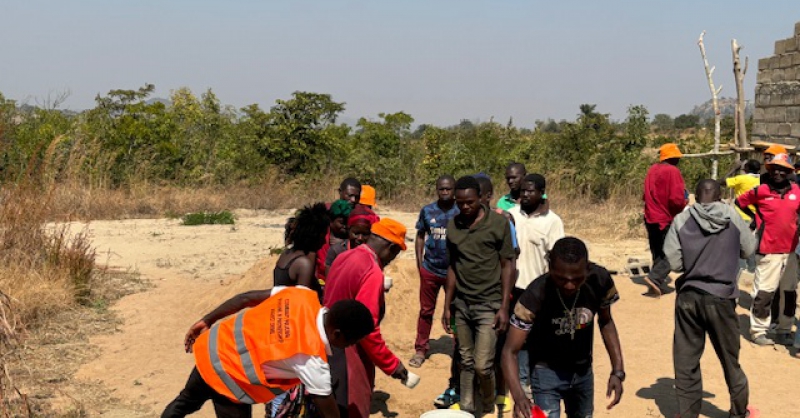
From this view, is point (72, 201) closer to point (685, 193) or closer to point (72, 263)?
point (72, 263)

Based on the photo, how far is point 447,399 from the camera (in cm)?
546

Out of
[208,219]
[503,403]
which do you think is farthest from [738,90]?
[208,219]

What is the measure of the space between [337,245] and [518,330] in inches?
78.9

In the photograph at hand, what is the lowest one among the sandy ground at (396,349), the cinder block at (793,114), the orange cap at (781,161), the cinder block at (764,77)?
the sandy ground at (396,349)

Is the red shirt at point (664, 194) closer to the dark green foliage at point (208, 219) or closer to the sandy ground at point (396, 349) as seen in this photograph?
the sandy ground at point (396, 349)

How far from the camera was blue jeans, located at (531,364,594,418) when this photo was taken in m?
3.56

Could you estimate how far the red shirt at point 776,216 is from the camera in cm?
645

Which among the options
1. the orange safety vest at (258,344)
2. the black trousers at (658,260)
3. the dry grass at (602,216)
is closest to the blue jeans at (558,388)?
the orange safety vest at (258,344)

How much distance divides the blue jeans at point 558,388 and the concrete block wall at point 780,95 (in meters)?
8.03

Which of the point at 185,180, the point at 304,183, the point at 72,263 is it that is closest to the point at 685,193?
the point at 72,263

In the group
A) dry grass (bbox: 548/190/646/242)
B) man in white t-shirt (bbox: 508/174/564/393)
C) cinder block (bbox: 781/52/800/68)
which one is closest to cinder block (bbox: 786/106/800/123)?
cinder block (bbox: 781/52/800/68)

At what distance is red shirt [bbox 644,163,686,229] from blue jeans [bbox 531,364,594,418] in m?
4.89

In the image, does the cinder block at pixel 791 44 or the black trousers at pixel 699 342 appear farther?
the cinder block at pixel 791 44

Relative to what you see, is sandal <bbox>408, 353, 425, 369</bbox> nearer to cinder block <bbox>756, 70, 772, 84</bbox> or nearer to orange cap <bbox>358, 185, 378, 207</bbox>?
orange cap <bbox>358, 185, 378, 207</bbox>
